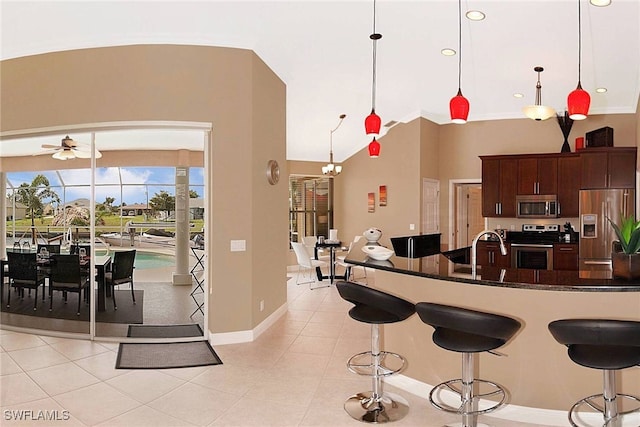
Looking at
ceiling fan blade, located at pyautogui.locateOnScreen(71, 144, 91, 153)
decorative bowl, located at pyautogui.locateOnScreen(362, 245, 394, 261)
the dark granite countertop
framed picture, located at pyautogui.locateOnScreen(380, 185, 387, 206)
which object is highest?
ceiling fan blade, located at pyautogui.locateOnScreen(71, 144, 91, 153)

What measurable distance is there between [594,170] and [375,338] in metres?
5.65

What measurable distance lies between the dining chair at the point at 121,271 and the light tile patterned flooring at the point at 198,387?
0.65 m

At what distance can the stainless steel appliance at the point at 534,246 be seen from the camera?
23.2 feet

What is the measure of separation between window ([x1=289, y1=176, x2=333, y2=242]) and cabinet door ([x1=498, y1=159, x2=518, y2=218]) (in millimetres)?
4140

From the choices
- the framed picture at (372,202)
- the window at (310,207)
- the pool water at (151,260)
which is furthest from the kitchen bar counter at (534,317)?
the window at (310,207)

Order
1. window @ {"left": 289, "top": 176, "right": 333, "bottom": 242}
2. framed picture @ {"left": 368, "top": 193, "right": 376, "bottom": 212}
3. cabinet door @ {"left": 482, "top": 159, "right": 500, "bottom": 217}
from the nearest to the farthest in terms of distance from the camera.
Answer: cabinet door @ {"left": 482, "top": 159, "right": 500, "bottom": 217}, framed picture @ {"left": 368, "top": 193, "right": 376, "bottom": 212}, window @ {"left": 289, "top": 176, "right": 333, "bottom": 242}

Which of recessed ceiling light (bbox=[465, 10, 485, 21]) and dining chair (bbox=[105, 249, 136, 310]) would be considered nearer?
recessed ceiling light (bbox=[465, 10, 485, 21])

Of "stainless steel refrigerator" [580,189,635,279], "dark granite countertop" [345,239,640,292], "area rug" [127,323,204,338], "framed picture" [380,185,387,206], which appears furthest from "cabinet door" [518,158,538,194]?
"area rug" [127,323,204,338]

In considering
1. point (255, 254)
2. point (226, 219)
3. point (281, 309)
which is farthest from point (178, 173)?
Result: point (281, 309)

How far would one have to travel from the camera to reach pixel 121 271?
484cm

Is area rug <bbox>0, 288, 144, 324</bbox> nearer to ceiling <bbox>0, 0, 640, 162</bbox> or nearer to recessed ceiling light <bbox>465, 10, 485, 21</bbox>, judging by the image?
ceiling <bbox>0, 0, 640, 162</bbox>

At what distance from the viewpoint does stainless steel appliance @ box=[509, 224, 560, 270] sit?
7.09 metres

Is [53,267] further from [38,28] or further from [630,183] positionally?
[630,183]

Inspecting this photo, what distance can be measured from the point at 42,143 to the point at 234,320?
10.0 feet
